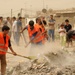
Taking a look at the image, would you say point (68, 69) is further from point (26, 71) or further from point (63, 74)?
point (26, 71)

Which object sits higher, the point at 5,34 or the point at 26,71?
the point at 5,34

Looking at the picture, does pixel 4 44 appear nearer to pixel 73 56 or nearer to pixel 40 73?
pixel 40 73

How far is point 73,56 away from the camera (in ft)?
31.2

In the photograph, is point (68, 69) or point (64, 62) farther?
point (64, 62)

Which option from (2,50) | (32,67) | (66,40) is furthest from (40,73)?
(66,40)

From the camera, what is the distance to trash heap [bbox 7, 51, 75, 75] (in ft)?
24.5

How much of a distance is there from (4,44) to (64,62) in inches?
76.2

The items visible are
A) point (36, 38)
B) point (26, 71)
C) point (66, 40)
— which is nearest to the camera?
point (26, 71)

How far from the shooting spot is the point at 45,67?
7746mm

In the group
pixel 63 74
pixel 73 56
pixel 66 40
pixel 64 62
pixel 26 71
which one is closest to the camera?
pixel 63 74

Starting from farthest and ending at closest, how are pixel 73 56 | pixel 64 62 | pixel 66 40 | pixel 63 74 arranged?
pixel 66 40
pixel 73 56
pixel 64 62
pixel 63 74

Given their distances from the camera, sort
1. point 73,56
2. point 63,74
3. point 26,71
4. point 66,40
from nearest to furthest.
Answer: point 63,74 < point 26,71 < point 73,56 < point 66,40

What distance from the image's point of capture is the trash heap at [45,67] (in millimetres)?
7474

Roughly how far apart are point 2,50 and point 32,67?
3.08 feet
